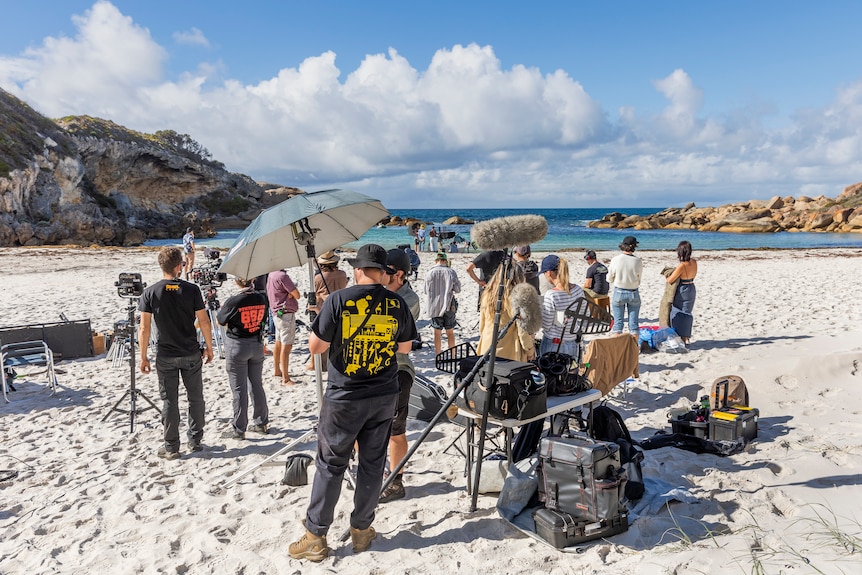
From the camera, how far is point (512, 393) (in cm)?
344

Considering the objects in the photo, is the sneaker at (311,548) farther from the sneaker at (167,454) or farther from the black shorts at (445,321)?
the black shorts at (445,321)

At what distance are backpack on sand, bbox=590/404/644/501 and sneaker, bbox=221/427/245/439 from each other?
3.38m

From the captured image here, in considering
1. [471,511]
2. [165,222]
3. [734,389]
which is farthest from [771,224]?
[165,222]

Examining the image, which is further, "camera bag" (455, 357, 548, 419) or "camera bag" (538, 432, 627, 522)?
"camera bag" (455, 357, 548, 419)

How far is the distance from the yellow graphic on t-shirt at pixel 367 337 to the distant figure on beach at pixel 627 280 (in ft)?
17.4

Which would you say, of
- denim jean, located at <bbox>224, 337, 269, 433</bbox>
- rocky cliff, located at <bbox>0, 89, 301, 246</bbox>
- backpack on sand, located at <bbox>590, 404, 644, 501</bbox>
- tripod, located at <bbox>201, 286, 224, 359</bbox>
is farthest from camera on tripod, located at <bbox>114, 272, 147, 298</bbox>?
rocky cliff, located at <bbox>0, 89, 301, 246</bbox>

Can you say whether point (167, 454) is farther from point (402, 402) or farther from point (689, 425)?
point (689, 425)

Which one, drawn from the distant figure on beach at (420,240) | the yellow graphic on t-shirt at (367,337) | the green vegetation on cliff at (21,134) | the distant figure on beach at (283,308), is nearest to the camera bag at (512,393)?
the yellow graphic on t-shirt at (367,337)

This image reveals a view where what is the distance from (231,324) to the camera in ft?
16.7

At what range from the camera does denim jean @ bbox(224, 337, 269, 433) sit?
202 inches

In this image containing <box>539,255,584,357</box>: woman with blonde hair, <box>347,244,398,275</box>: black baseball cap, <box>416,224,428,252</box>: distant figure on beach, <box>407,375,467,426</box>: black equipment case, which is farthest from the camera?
<box>416,224,428,252</box>: distant figure on beach

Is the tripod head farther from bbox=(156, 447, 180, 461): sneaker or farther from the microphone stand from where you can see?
the microphone stand

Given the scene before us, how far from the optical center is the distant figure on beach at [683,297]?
7750 millimetres

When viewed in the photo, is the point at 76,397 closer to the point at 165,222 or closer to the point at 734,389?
the point at 734,389
